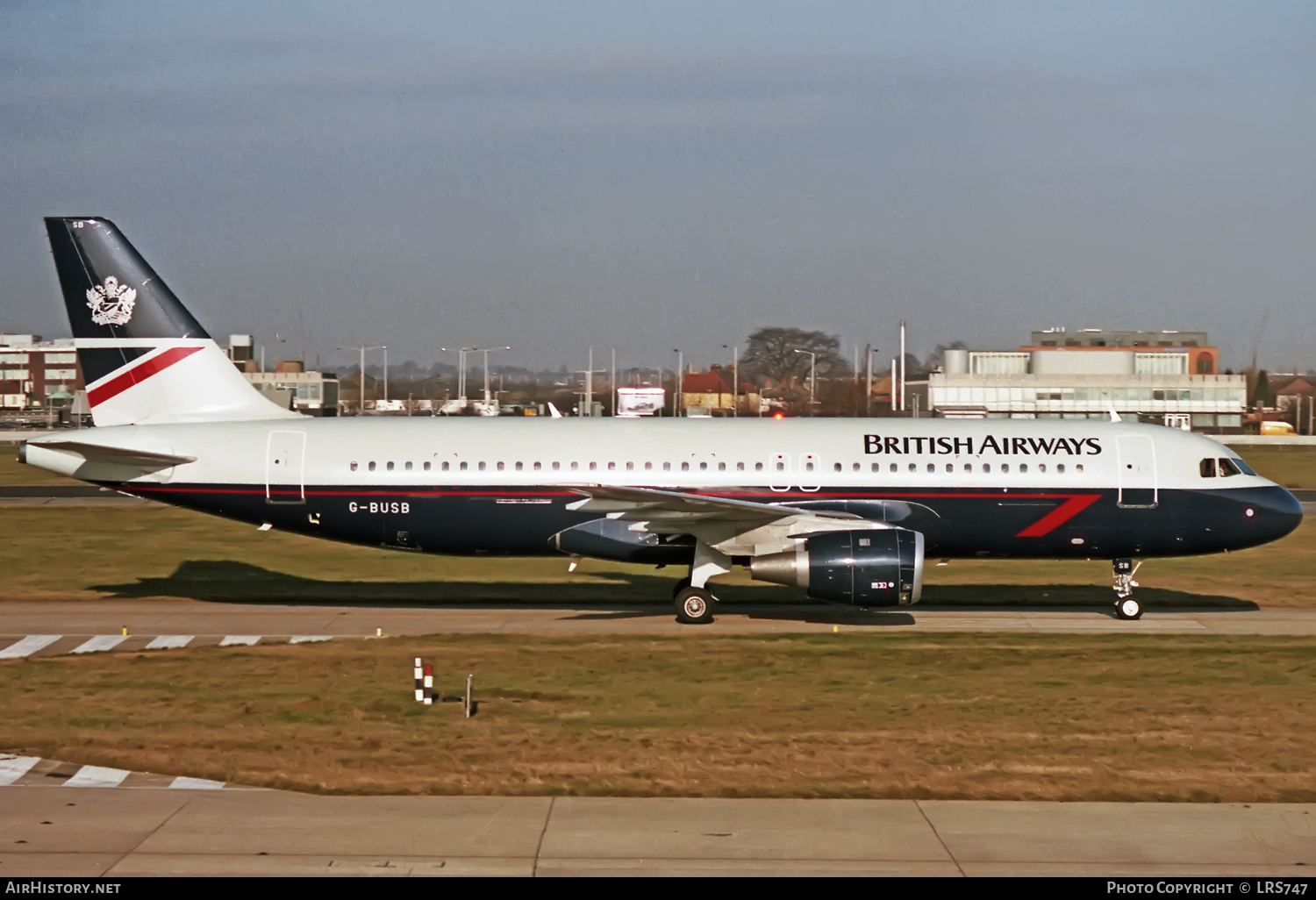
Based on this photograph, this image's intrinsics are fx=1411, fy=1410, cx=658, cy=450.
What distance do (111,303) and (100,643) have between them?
26.4 feet

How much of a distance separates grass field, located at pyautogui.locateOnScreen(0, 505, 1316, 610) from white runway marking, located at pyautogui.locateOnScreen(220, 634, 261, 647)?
5539 mm

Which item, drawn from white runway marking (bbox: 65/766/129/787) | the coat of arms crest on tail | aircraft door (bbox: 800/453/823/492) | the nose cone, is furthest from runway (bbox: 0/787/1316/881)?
the coat of arms crest on tail

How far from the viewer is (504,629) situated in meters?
27.0

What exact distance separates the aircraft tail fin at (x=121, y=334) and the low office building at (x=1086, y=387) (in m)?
92.4

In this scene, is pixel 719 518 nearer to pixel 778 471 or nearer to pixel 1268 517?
pixel 778 471

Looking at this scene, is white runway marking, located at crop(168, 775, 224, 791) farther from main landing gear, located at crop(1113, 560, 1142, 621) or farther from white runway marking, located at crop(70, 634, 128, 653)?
main landing gear, located at crop(1113, 560, 1142, 621)

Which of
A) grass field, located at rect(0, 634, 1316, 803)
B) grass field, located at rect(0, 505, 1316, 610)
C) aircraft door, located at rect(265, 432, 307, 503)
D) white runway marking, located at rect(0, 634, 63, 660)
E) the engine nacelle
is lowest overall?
grass field, located at rect(0, 505, 1316, 610)

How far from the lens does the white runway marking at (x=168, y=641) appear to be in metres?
24.7

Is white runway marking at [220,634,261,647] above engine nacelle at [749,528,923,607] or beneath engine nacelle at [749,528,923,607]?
beneath

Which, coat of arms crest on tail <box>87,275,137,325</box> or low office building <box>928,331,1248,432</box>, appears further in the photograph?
low office building <box>928,331,1248,432</box>

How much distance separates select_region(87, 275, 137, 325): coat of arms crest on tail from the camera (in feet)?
96.6

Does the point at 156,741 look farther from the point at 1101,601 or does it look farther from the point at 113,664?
the point at 1101,601
